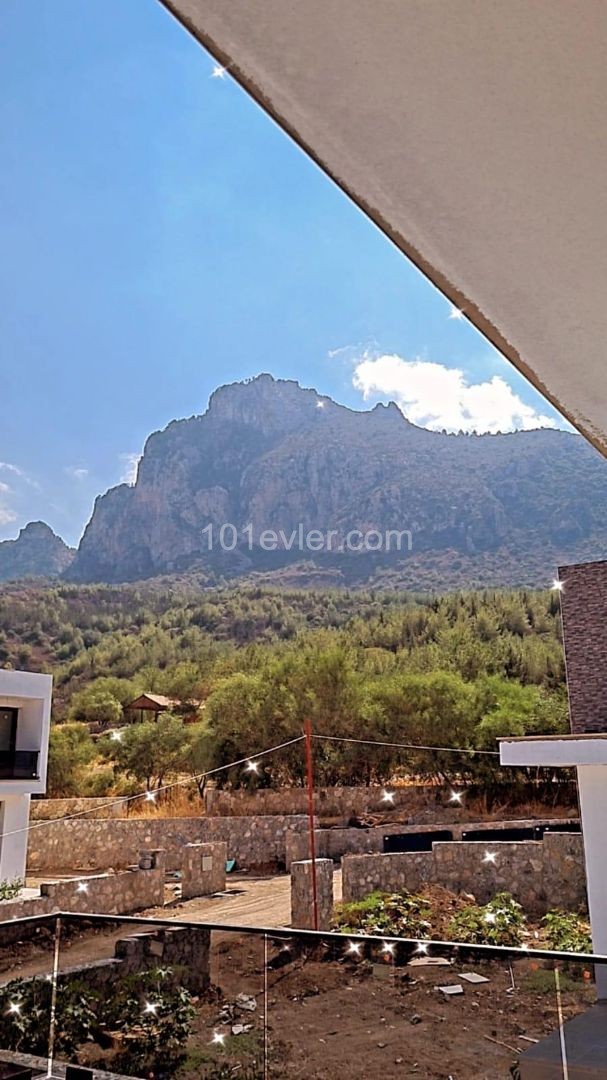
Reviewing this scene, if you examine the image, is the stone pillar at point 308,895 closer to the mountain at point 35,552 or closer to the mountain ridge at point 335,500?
the mountain ridge at point 335,500

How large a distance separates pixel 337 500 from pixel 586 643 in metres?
34.6

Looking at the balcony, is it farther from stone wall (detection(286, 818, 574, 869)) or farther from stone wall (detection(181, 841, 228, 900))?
stone wall (detection(286, 818, 574, 869))

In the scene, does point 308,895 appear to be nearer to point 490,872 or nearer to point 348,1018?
point 490,872

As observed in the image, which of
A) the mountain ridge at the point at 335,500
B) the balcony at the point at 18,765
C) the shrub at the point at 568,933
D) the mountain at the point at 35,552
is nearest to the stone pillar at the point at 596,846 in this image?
the shrub at the point at 568,933

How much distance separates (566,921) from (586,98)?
9123 mm

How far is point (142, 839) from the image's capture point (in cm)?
1433

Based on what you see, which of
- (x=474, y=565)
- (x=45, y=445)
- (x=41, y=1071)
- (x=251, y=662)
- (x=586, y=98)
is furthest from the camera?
(x=45, y=445)

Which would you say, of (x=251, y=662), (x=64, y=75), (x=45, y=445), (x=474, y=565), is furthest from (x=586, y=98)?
(x=45, y=445)

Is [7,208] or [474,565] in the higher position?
[7,208]

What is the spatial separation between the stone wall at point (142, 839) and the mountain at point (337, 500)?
17.2 metres

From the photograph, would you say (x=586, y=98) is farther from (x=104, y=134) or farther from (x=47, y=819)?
(x=104, y=134)

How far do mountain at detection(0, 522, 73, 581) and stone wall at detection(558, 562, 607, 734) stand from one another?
35588mm

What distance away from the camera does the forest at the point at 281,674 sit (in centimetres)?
1811

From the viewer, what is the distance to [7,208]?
38.1 metres
